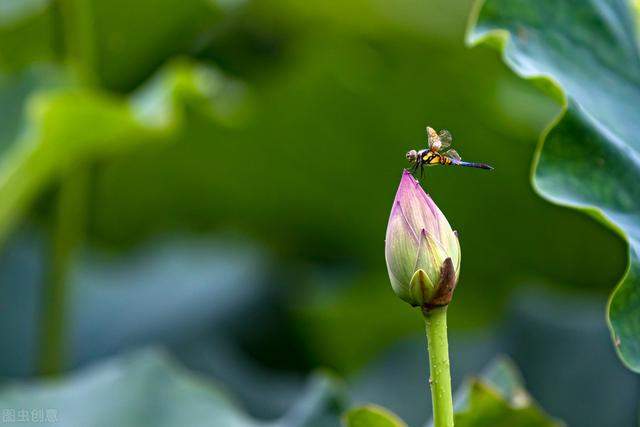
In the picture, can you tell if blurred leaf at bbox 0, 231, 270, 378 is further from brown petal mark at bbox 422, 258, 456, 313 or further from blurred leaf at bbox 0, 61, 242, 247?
brown petal mark at bbox 422, 258, 456, 313

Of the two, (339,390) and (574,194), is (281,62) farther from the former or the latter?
(574,194)

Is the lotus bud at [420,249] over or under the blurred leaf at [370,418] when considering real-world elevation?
over

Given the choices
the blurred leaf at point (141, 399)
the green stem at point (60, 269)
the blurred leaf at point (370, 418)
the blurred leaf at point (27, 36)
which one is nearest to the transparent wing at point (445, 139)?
the blurred leaf at point (370, 418)

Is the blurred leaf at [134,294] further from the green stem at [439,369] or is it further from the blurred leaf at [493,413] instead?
the green stem at [439,369]

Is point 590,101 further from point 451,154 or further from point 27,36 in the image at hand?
point 27,36

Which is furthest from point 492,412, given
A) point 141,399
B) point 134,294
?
point 134,294

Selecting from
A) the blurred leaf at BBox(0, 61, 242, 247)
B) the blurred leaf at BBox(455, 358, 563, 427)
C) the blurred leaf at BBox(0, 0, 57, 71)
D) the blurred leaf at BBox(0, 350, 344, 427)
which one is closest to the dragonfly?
the blurred leaf at BBox(455, 358, 563, 427)
